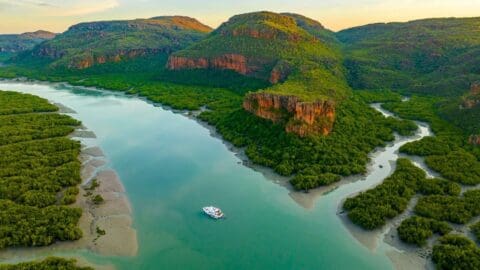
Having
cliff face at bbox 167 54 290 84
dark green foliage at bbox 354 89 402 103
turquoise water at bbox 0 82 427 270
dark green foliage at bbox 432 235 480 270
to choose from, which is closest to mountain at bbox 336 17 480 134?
dark green foliage at bbox 354 89 402 103

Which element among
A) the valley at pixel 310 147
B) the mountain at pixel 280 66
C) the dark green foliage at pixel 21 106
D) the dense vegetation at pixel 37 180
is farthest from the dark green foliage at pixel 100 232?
the dark green foliage at pixel 21 106

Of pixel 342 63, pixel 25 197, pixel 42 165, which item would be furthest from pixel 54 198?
pixel 342 63

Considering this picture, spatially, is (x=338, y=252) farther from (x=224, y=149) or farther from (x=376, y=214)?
(x=224, y=149)

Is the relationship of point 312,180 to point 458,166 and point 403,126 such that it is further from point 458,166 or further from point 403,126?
point 403,126

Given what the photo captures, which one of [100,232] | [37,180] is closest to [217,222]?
[100,232]

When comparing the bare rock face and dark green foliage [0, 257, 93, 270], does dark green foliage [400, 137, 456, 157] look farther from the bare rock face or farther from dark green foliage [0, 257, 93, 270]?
dark green foliage [0, 257, 93, 270]

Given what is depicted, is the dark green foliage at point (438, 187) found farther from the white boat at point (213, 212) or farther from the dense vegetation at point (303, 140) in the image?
the white boat at point (213, 212)
